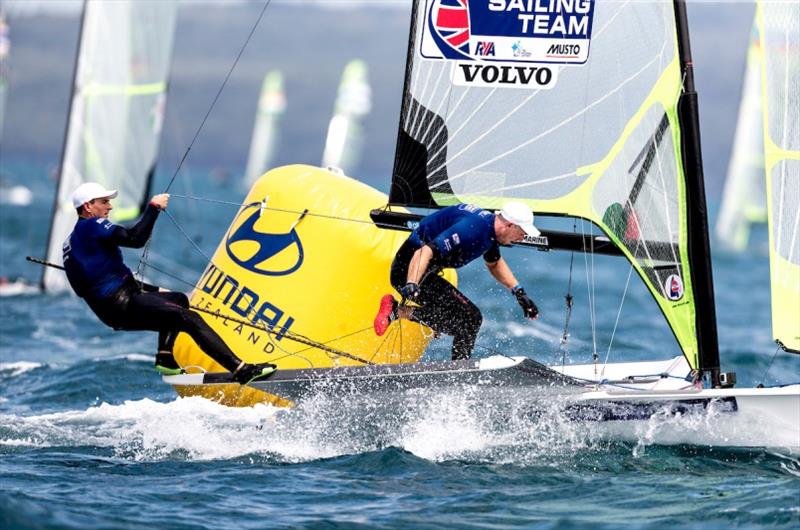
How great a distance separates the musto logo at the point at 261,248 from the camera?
7.63 metres

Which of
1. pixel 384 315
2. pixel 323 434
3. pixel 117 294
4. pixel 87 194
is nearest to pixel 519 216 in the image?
pixel 384 315

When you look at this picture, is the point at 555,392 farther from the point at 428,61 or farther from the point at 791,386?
the point at 428,61

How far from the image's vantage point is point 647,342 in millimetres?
13758

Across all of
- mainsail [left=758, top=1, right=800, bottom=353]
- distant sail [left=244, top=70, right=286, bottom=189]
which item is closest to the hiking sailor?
mainsail [left=758, top=1, right=800, bottom=353]

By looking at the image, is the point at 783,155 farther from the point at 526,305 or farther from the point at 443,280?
the point at 443,280

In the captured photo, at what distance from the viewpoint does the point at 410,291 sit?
680 centimetres

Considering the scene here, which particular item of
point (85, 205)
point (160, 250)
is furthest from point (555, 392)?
point (160, 250)

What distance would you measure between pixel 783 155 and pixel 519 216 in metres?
1.43

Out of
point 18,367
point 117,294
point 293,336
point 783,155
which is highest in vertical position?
point 783,155

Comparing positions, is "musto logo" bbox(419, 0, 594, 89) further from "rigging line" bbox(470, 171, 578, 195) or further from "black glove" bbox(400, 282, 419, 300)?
"black glove" bbox(400, 282, 419, 300)

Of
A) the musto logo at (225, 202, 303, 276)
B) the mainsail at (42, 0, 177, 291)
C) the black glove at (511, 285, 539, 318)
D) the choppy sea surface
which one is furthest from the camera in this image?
the mainsail at (42, 0, 177, 291)

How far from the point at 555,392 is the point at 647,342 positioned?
7341 millimetres

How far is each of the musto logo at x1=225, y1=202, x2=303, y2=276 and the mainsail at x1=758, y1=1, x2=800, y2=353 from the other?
9.00 ft

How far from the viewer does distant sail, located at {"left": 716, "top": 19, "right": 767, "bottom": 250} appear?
3222cm
